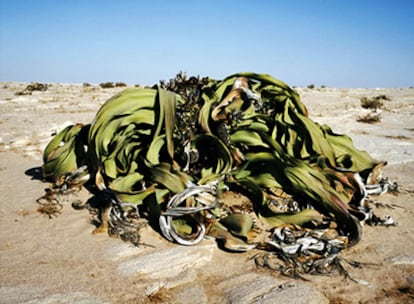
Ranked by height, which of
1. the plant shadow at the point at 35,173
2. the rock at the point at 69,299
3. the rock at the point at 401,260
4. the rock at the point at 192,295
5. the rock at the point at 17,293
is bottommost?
the plant shadow at the point at 35,173

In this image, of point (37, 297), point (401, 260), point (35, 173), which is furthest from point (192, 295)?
point (35, 173)

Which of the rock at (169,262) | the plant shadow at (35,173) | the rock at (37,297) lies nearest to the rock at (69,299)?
the rock at (37,297)

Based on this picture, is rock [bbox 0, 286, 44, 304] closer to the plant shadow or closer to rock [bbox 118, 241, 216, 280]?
rock [bbox 118, 241, 216, 280]

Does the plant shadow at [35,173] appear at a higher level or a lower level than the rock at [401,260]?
lower

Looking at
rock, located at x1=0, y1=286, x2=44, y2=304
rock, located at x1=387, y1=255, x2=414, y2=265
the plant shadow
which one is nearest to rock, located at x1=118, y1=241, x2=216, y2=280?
rock, located at x1=0, y1=286, x2=44, y2=304

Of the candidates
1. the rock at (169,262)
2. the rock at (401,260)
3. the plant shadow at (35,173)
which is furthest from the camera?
the plant shadow at (35,173)

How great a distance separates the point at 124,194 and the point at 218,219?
55 cm

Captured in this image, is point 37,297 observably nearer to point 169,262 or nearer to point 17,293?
point 17,293

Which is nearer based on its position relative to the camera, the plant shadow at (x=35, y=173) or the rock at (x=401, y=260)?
the rock at (x=401, y=260)

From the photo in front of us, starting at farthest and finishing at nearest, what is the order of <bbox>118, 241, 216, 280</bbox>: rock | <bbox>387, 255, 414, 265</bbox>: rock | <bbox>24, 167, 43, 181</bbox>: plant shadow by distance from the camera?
1. <bbox>24, 167, 43, 181</bbox>: plant shadow
2. <bbox>387, 255, 414, 265</bbox>: rock
3. <bbox>118, 241, 216, 280</bbox>: rock

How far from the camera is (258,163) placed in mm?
2367

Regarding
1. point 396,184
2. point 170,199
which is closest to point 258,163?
point 170,199

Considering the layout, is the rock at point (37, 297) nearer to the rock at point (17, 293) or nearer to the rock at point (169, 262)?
the rock at point (17, 293)

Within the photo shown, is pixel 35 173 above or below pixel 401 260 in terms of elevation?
below
